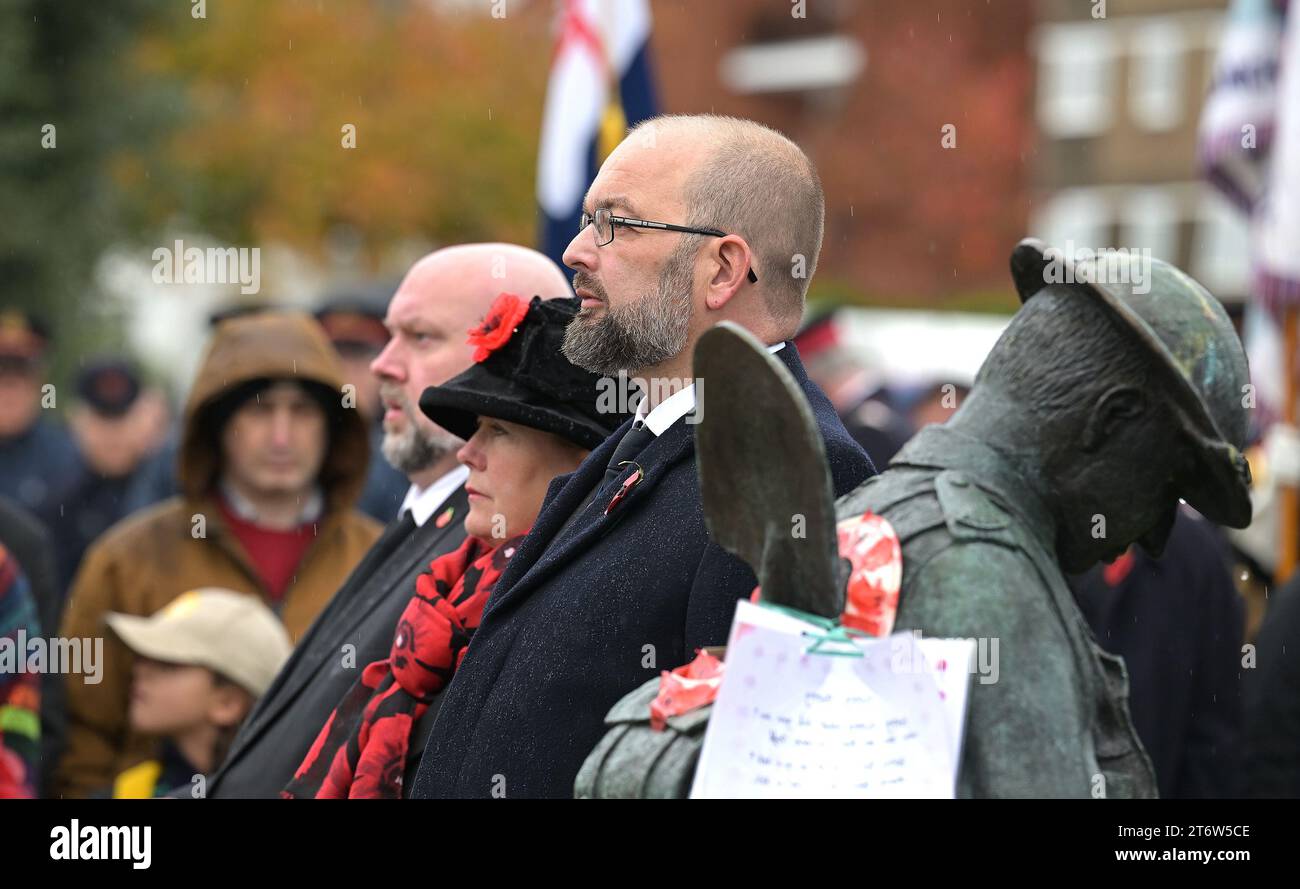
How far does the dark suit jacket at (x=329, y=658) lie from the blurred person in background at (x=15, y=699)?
795 millimetres

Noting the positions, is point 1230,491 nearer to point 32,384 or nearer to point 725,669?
point 725,669

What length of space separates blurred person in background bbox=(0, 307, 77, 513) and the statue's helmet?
735cm

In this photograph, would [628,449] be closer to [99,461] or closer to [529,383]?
[529,383]

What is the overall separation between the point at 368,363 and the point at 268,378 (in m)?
1.85

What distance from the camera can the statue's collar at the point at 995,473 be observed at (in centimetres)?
242

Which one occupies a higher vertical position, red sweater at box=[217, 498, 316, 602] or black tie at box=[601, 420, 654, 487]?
black tie at box=[601, 420, 654, 487]

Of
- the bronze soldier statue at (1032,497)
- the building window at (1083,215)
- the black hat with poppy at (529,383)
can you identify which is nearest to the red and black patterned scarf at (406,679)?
the black hat with poppy at (529,383)

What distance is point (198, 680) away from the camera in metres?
5.79

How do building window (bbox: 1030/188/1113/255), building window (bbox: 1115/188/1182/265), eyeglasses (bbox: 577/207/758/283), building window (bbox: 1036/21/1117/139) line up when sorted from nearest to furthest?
eyeglasses (bbox: 577/207/758/283), building window (bbox: 1036/21/1117/139), building window (bbox: 1030/188/1113/255), building window (bbox: 1115/188/1182/265)

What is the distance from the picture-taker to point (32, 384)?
9219mm

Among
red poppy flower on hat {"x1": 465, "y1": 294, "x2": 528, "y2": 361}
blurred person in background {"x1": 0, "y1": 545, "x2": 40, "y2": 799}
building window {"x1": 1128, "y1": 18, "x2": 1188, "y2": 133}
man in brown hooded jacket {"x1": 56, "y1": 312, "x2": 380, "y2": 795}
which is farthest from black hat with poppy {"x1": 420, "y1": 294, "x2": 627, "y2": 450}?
building window {"x1": 1128, "y1": 18, "x2": 1188, "y2": 133}

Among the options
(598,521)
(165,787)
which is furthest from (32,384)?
(598,521)

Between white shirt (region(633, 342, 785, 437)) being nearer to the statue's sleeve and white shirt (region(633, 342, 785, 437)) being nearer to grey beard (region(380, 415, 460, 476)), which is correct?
the statue's sleeve

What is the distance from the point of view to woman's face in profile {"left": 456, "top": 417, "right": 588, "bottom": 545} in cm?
401
